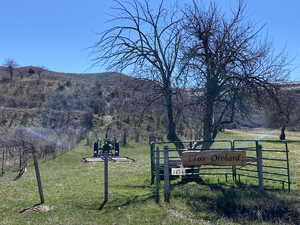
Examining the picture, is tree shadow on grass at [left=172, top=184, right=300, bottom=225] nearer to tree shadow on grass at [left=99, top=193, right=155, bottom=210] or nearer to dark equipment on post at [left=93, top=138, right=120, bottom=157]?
tree shadow on grass at [left=99, top=193, right=155, bottom=210]

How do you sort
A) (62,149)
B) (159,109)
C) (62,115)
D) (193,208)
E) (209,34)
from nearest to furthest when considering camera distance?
1. (193,208)
2. (209,34)
3. (159,109)
4. (62,149)
5. (62,115)

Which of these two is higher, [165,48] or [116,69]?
[165,48]

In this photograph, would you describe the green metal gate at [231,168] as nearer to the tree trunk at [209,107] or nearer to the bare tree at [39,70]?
the tree trunk at [209,107]

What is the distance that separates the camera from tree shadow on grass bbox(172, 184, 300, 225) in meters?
6.07

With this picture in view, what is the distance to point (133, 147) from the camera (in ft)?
85.9

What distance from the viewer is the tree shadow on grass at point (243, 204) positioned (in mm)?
6070

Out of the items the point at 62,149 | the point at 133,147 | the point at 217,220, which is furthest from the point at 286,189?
the point at 133,147

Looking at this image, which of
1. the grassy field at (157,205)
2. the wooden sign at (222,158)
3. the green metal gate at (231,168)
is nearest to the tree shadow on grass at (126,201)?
the grassy field at (157,205)

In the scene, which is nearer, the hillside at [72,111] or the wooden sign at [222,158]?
the wooden sign at [222,158]

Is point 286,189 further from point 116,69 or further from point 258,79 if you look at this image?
point 116,69

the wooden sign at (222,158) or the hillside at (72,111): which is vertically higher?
the hillside at (72,111)

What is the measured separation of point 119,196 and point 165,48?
17.5ft

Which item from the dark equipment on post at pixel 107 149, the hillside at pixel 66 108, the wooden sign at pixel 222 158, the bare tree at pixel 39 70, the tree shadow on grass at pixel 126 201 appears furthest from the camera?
the bare tree at pixel 39 70

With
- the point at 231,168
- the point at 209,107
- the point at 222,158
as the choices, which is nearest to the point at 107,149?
the point at 231,168
